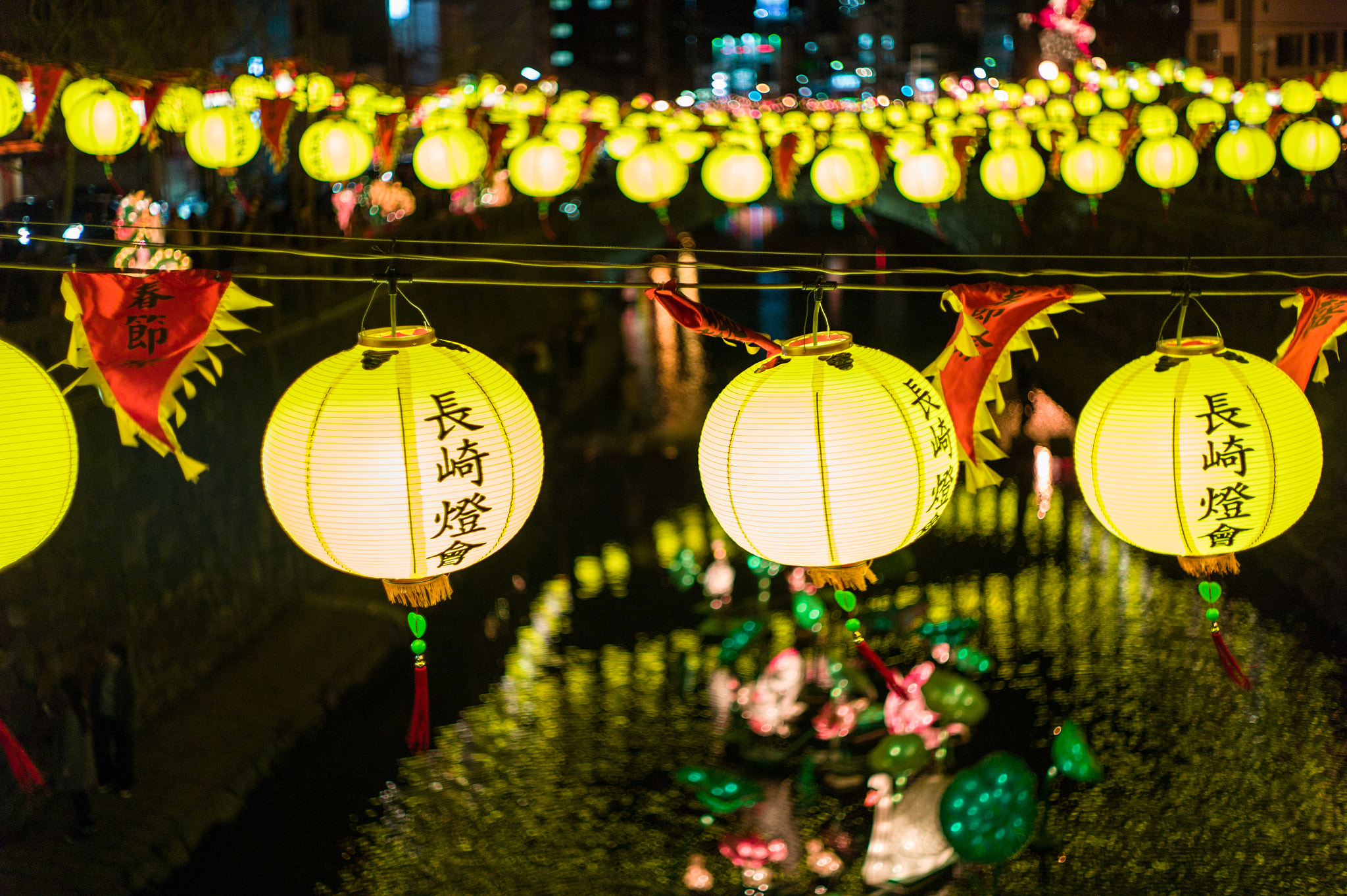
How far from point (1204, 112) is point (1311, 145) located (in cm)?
261

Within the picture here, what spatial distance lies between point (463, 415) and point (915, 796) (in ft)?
A: 22.1

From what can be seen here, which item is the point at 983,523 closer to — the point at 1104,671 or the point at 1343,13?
the point at 1104,671

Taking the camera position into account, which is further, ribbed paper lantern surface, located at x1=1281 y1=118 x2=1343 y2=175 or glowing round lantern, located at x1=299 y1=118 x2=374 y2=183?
ribbed paper lantern surface, located at x1=1281 y1=118 x2=1343 y2=175

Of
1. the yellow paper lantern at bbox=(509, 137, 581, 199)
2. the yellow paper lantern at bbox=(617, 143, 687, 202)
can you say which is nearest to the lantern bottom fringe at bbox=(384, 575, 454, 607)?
the yellow paper lantern at bbox=(617, 143, 687, 202)

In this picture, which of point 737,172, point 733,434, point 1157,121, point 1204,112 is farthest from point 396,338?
point 1204,112

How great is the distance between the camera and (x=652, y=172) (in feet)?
38.0

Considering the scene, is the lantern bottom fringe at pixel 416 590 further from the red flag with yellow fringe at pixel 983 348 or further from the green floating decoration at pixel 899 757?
the green floating decoration at pixel 899 757

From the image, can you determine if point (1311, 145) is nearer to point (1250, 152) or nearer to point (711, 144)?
point (1250, 152)

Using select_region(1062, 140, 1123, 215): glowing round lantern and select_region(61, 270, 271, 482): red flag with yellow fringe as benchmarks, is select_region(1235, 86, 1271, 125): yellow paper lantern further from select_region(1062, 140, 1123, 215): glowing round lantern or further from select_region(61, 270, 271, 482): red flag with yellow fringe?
select_region(61, 270, 271, 482): red flag with yellow fringe

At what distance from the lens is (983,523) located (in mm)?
15141

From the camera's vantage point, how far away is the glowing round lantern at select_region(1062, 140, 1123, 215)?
11258 millimetres

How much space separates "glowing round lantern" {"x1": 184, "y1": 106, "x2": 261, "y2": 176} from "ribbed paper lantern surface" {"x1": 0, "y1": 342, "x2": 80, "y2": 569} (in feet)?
24.2

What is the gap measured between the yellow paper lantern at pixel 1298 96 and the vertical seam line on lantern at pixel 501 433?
12.6 metres

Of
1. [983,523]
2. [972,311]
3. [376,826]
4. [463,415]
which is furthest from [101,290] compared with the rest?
[983,523]
